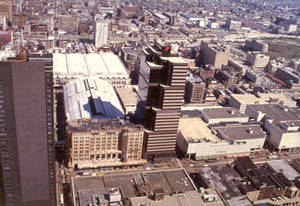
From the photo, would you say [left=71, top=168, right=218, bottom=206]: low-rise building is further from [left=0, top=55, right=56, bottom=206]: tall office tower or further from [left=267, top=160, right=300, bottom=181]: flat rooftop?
[left=267, top=160, right=300, bottom=181]: flat rooftop

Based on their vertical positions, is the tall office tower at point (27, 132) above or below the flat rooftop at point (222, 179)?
above

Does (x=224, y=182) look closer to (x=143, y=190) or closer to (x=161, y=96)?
(x=143, y=190)

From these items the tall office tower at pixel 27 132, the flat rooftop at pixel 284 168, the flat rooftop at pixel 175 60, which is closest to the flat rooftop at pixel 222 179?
the flat rooftop at pixel 284 168

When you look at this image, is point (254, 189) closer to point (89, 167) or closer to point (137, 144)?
point (137, 144)

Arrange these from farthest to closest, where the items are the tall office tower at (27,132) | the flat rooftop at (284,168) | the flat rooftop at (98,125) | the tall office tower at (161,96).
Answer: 1. the flat rooftop at (284,168)
2. the flat rooftop at (98,125)
3. the tall office tower at (161,96)
4. the tall office tower at (27,132)

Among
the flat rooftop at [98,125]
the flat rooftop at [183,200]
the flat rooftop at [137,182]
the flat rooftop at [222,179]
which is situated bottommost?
the flat rooftop at [222,179]

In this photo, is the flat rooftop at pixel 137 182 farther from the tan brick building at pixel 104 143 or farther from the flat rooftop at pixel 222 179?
the tan brick building at pixel 104 143

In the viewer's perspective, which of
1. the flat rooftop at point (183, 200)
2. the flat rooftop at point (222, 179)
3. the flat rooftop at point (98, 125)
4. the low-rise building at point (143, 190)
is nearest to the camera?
the low-rise building at point (143, 190)

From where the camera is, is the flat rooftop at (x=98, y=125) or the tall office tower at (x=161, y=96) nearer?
the tall office tower at (x=161, y=96)
